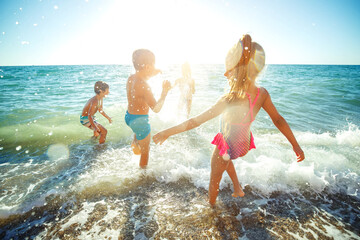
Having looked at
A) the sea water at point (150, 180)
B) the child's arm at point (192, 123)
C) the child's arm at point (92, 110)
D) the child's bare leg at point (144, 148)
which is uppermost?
the child's arm at point (192, 123)

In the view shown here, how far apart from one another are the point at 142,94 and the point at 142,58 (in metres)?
0.58

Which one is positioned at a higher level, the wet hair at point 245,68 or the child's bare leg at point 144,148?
the wet hair at point 245,68

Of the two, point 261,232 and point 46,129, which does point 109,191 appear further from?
point 46,129

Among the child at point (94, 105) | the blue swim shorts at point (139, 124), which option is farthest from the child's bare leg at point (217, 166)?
the child at point (94, 105)

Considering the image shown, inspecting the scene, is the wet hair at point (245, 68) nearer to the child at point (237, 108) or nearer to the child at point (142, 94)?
the child at point (237, 108)

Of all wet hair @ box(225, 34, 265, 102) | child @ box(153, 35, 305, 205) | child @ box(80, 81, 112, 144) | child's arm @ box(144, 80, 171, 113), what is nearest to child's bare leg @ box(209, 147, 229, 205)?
child @ box(153, 35, 305, 205)

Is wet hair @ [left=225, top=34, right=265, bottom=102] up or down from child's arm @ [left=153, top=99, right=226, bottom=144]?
up

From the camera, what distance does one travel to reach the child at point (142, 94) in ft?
8.80

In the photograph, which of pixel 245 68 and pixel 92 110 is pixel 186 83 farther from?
pixel 245 68

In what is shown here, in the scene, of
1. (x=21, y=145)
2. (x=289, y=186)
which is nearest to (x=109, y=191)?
(x=289, y=186)

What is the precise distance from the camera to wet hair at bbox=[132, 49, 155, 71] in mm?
2672

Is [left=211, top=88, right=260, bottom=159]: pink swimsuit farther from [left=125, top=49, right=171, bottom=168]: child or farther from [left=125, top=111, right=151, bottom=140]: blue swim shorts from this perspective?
[left=125, top=111, right=151, bottom=140]: blue swim shorts

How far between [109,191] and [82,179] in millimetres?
823

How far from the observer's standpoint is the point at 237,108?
1.88 meters
